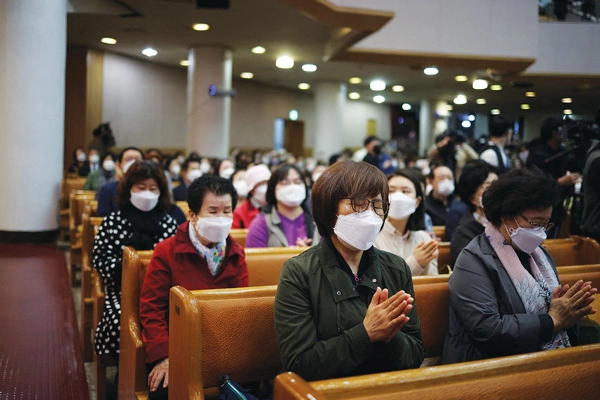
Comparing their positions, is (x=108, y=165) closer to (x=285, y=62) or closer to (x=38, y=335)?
(x=38, y=335)

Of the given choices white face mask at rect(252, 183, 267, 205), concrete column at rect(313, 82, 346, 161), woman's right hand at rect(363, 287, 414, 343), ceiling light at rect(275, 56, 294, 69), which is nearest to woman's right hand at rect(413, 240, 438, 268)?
woman's right hand at rect(363, 287, 414, 343)

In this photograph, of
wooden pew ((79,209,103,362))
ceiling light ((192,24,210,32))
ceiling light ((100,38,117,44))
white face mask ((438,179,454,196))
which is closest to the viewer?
wooden pew ((79,209,103,362))

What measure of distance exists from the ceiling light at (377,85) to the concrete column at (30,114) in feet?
42.2

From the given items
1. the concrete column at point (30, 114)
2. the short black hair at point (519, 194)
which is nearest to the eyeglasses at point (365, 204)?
the short black hair at point (519, 194)

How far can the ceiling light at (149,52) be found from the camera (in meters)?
15.1

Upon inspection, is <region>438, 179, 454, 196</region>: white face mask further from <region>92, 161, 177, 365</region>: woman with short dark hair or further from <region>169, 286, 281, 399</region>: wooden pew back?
<region>169, 286, 281, 399</region>: wooden pew back

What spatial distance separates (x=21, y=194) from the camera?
328 inches

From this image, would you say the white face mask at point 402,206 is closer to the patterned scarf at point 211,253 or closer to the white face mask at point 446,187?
the patterned scarf at point 211,253

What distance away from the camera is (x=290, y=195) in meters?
4.38

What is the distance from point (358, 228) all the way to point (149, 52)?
14.5 m

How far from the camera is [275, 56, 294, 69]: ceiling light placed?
15202mm

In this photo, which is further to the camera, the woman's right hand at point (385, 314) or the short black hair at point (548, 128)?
the short black hair at point (548, 128)

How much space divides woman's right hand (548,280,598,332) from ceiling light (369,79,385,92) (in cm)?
1781

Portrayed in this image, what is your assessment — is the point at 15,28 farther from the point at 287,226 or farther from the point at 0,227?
the point at 287,226
